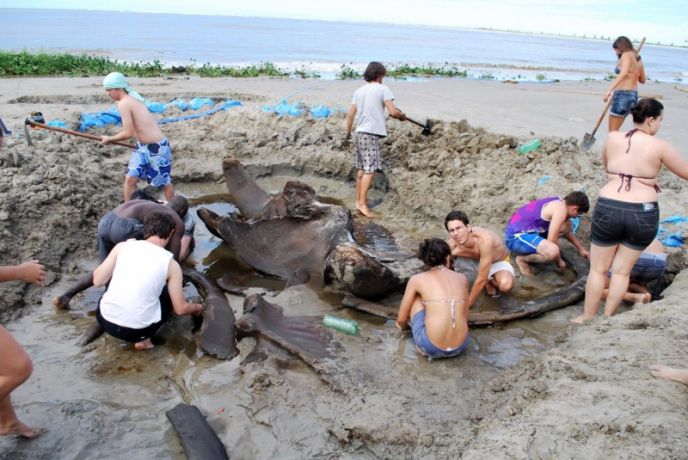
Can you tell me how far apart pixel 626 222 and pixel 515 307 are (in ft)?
3.65

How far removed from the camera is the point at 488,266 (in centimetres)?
424

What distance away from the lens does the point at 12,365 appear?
252 centimetres

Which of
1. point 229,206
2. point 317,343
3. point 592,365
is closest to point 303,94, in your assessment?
point 229,206

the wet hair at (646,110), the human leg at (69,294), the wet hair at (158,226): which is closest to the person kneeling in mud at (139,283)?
the wet hair at (158,226)

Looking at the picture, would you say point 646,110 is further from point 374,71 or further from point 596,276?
point 374,71

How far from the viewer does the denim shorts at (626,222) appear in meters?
3.58

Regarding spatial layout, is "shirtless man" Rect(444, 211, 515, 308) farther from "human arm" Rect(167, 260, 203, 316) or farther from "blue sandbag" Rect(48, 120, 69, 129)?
"blue sandbag" Rect(48, 120, 69, 129)

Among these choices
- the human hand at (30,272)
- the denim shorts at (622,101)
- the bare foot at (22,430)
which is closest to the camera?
the human hand at (30,272)

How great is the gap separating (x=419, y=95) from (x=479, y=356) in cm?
1076

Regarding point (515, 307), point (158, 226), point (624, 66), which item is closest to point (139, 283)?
point (158, 226)

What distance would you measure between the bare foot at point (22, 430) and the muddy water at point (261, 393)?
4 centimetres

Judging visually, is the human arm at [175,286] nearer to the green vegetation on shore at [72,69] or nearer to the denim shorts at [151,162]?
the denim shorts at [151,162]

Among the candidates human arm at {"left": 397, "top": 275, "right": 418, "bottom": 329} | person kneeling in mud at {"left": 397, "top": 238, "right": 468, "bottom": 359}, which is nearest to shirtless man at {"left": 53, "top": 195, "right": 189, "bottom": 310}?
human arm at {"left": 397, "top": 275, "right": 418, "bottom": 329}

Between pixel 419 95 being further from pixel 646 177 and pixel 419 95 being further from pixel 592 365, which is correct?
pixel 592 365
